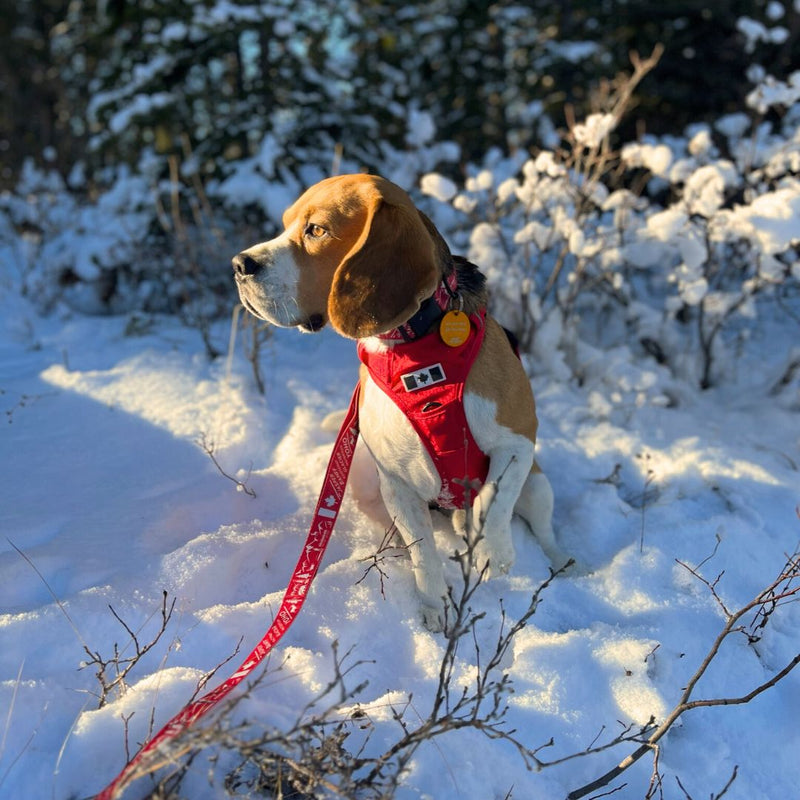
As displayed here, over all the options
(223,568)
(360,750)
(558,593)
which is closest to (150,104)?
(223,568)

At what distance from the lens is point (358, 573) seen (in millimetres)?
2557

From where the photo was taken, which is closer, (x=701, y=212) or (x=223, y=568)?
(x=223, y=568)

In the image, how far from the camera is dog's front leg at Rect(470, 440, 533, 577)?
93.2 inches

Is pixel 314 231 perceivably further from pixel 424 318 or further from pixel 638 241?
pixel 638 241

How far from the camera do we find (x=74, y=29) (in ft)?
30.4

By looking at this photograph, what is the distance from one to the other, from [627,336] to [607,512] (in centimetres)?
201

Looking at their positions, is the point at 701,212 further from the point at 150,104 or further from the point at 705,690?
the point at 150,104

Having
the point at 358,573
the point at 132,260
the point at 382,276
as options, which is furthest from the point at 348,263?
the point at 132,260

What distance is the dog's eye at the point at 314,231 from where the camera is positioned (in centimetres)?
221

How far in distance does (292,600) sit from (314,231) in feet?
3.80

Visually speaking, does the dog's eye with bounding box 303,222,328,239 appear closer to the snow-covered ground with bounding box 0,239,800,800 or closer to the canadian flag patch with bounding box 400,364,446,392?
the canadian flag patch with bounding box 400,364,446,392

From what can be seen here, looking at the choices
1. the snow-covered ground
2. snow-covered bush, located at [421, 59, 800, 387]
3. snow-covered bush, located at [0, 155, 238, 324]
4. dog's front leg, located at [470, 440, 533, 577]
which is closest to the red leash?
the snow-covered ground

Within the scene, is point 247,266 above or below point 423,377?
above

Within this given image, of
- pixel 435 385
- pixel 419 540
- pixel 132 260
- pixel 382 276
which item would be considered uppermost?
pixel 382 276
